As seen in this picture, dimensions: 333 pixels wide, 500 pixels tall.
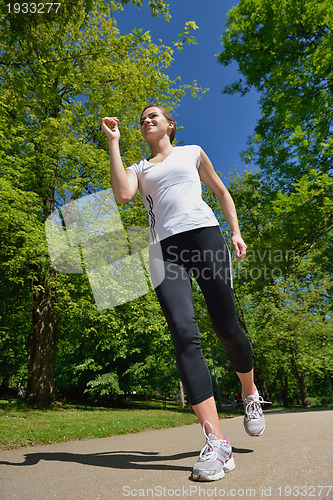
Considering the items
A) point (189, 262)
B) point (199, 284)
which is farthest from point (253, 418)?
point (189, 262)

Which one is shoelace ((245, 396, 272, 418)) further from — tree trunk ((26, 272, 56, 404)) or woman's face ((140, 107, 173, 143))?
tree trunk ((26, 272, 56, 404))

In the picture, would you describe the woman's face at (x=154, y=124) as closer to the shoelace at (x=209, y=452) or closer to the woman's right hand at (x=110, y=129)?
the woman's right hand at (x=110, y=129)

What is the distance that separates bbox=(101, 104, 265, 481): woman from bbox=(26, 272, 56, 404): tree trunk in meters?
11.2

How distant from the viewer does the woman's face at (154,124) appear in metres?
2.75

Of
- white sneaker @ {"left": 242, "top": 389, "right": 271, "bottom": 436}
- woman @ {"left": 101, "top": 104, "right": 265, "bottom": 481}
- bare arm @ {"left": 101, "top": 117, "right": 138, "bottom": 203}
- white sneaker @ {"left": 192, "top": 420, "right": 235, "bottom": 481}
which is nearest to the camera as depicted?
white sneaker @ {"left": 192, "top": 420, "right": 235, "bottom": 481}

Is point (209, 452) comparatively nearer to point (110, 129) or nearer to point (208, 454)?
point (208, 454)

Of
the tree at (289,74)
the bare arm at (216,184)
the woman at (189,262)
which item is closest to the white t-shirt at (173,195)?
the woman at (189,262)

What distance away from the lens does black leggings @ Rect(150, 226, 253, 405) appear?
2.20 metres

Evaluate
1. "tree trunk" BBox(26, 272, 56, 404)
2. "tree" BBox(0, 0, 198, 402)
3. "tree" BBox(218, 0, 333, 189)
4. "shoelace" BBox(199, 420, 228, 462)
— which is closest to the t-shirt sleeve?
"shoelace" BBox(199, 420, 228, 462)

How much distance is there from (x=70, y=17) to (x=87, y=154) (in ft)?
16.7

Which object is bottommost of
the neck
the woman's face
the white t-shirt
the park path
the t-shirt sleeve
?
the park path

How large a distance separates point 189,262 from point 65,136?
11.1 meters

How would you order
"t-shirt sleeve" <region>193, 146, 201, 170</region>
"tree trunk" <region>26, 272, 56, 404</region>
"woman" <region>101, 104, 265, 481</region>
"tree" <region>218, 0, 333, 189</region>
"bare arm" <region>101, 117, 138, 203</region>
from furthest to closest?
1. "tree trunk" <region>26, 272, 56, 404</region>
2. "tree" <region>218, 0, 333, 189</region>
3. "t-shirt sleeve" <region>193, 146, 201, 170</region>
4. "bare arm" <region>101, 117, 138, 203</region>
5. "woman" <region>101, 104, 265, 481</region>

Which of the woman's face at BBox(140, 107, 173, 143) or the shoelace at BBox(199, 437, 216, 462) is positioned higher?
the woman's face at BBox(140, 107, 173, 143)
